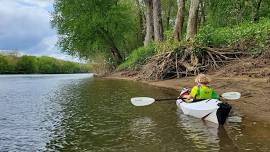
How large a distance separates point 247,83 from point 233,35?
7896 mm

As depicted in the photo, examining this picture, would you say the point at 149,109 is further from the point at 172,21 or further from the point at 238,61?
the point at 172,21

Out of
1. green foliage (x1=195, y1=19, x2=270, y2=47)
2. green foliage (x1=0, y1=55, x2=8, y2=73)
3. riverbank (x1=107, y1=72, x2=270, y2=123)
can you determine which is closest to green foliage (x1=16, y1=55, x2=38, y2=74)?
green foliage (x1=0, y1=55, x2=8, y2=73)

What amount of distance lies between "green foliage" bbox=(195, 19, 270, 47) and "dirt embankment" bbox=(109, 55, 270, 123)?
1767 mm

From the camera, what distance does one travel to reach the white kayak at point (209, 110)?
1056 centimetres

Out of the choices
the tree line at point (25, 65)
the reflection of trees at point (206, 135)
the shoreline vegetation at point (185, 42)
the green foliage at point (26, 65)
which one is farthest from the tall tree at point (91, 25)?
the green foliage at point (26, 65)

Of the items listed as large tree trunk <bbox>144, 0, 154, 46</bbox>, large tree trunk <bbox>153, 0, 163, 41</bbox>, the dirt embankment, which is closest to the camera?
the dirt embankment

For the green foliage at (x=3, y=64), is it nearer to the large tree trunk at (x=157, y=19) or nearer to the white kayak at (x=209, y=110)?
the large tree trunk at (x=157, y=19)

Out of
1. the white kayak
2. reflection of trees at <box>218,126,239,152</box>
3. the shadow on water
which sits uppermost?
the white kayak

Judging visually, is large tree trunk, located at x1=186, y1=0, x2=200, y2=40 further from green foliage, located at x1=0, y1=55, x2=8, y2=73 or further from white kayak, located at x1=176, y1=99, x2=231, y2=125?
green foliage, located at x1=0, y1=55, x2=8, y2=73

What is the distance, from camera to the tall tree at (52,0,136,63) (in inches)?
1786

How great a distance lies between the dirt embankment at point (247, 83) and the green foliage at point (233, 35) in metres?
1.77

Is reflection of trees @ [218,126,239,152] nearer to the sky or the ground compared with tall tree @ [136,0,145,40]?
nearer to the ground

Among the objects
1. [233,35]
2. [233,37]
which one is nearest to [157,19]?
[233,35]

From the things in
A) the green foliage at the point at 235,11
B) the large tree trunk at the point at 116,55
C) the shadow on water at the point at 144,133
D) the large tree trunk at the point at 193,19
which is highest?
the green foliage at the point at 235,11
